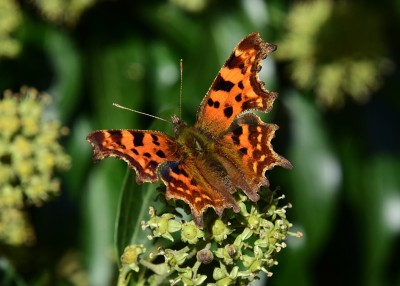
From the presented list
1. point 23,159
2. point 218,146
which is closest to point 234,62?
point 218,146

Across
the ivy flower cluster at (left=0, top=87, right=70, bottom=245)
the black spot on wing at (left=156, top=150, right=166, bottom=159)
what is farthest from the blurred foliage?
the black spot on wing at (left=156, top=150, right=166, bottom=159)

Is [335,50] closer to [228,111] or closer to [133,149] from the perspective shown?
[228,111]

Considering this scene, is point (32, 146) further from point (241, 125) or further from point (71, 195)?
point (241, 125)

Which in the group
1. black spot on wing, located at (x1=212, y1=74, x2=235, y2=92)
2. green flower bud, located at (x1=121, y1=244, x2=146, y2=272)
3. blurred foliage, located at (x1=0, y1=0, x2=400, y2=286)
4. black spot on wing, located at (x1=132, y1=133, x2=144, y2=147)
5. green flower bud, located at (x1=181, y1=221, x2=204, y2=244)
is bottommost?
green flower bud, located at (x1=121, y1=244, x2=146, y2=272)

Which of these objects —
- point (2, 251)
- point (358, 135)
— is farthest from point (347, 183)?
point (2, 251)

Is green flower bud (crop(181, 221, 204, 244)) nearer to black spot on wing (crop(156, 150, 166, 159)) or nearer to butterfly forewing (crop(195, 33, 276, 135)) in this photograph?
black spot on wing (crop(156, 150, 166, 159))
